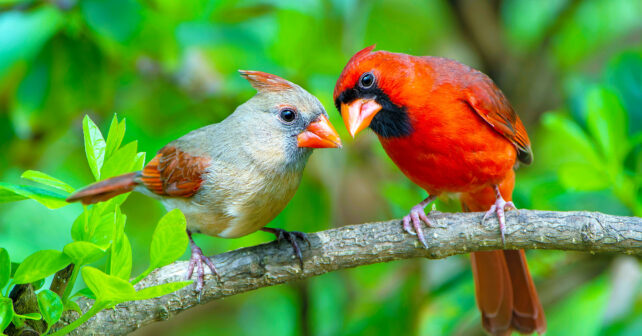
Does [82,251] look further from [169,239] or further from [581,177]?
[581,177]

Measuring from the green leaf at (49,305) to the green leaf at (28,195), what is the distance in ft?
0.70

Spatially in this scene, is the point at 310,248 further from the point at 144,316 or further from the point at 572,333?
the point at 572,333

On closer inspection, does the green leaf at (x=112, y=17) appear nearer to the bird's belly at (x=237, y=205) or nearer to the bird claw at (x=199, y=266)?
the bird's belly at (x=237, y=205)

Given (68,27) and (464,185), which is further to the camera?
(68,27)

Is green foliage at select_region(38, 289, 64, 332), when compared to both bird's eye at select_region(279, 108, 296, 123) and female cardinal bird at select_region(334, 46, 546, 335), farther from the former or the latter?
female cardinal bird at select_region(334, 46, 546, 335)

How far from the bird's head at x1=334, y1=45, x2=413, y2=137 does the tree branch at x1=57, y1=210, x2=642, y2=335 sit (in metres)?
0.43

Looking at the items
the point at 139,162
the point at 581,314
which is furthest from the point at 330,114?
the point at 581,314

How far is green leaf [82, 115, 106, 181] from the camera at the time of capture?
5.71 ft

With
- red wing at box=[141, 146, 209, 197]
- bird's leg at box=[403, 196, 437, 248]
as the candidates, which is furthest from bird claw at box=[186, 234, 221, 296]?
bird's leg at box=[403, 196, 437, 248]

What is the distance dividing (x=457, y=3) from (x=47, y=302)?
146 inches

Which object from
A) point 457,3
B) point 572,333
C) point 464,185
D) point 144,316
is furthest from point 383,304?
point 457,3

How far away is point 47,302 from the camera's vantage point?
161 centimetres

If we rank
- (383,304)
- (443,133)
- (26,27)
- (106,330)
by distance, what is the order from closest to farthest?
1. (106,330)
2. (443,133)
3. (26,27)
4. (383,304)

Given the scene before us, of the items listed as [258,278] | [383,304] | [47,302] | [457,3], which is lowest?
[47,302]
